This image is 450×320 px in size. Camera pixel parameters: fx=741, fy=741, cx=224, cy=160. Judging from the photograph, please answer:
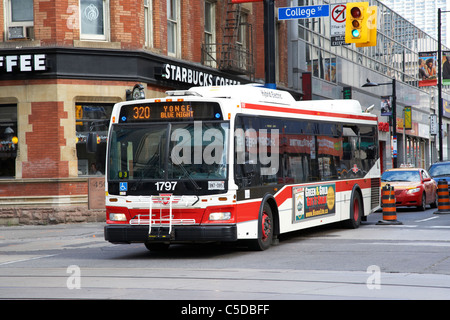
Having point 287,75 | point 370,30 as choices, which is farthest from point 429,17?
point 370,30

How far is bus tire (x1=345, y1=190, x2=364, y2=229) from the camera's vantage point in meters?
18.9

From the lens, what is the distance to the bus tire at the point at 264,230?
1392cm

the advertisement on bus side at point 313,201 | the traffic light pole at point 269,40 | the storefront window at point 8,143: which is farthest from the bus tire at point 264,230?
the storefront window at point 8,143

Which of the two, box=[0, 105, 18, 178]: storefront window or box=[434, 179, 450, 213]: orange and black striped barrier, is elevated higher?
box=[0, 105, 18, 178]: storefront window

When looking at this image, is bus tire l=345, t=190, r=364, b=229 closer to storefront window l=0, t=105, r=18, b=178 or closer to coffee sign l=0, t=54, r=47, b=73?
coffee sign l=0, t=54, r=47, b=73

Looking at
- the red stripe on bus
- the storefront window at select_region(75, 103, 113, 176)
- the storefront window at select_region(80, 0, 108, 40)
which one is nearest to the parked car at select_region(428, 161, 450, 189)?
the red stripe on bus

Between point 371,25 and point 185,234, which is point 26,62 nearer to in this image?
point 371,25

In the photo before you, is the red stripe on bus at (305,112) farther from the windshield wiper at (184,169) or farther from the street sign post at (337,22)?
the street sign post at (337,22)

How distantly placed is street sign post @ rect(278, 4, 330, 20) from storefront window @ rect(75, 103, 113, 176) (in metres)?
6.46

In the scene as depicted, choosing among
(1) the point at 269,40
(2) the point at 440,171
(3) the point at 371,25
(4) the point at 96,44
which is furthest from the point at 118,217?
(2) the point at 440,171

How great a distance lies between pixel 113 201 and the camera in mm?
13461
